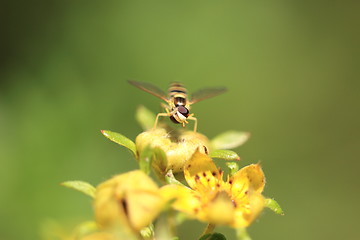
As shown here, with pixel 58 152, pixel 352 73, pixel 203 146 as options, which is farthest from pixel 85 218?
pixel 352 73

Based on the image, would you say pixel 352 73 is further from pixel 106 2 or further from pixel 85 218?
pixel 85 218

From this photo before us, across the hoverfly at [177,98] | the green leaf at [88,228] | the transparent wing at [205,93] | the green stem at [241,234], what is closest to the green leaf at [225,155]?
the hoverfly at [177,98]

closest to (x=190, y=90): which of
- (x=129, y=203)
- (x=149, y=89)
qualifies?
(x=149, y=89)

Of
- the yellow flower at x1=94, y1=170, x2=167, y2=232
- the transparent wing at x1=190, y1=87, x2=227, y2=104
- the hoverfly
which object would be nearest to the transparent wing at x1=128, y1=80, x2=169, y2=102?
the hoverfly

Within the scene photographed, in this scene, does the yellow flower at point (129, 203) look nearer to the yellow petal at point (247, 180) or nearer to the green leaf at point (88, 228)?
the green leaf at point (88, 228)

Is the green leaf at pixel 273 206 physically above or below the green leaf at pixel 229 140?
below

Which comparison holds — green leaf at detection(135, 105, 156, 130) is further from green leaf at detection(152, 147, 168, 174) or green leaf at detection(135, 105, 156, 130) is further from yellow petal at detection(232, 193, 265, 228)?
yellow petal at detection(232, 193, 265, 228)
